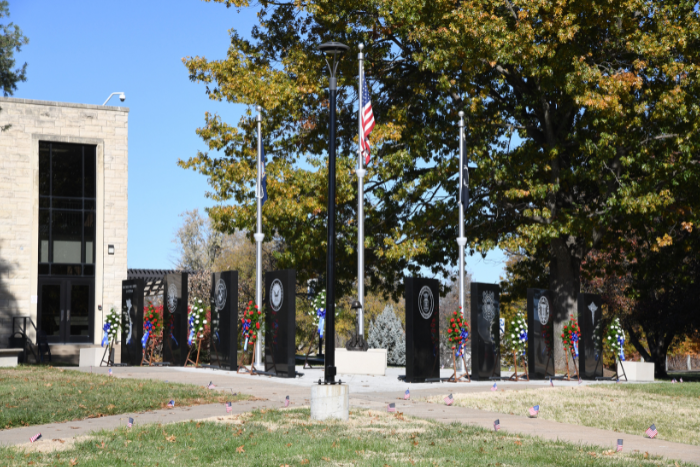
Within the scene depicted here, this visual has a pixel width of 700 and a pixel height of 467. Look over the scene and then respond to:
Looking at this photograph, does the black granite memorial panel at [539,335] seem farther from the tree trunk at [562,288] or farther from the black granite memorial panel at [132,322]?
the black granite memorial panel at [132,322]

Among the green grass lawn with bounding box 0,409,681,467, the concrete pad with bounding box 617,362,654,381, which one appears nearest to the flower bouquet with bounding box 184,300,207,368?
the green grass lawn with bounding box 0,409,681,467

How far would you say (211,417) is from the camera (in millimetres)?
10805

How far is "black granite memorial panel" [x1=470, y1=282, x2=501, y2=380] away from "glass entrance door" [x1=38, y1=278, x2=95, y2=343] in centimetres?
1759

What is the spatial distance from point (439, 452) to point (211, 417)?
3.87 meters

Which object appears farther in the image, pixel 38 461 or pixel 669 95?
pixel 669 95

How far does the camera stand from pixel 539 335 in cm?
2080

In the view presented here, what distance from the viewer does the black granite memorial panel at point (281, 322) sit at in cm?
1741

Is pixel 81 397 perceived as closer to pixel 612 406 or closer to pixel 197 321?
pixel 197 321

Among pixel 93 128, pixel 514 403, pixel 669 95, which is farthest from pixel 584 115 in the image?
pixel 93 128

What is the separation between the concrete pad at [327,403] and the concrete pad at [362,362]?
30.1 feet

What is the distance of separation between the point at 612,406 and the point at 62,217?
2347 centimetres

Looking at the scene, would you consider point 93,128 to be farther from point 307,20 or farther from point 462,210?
point 462,210

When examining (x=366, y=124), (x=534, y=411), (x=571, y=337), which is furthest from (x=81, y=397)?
(x=571, y=337)

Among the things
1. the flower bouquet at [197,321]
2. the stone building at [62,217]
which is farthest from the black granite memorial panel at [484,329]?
the stone building at [62,217]
